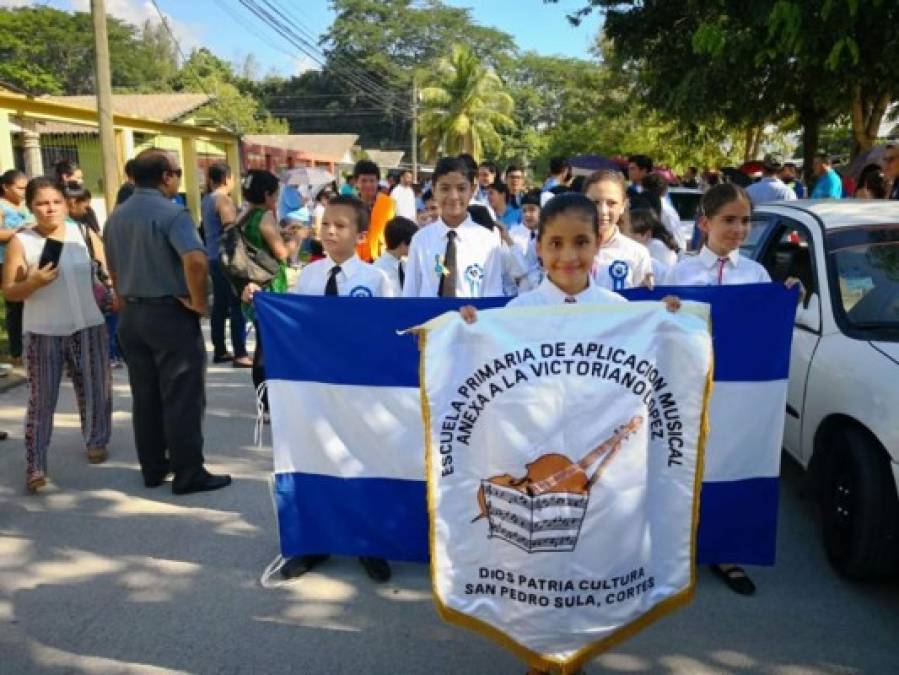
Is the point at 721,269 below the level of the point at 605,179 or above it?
below

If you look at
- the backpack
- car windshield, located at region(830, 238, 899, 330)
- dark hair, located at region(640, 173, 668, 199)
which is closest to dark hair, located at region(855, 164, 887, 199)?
dark hair, located at region(640, 173, 668, 199)

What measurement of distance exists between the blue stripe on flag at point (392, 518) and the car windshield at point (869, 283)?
1066 millimetres

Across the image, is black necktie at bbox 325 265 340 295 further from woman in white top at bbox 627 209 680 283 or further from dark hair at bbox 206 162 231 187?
dark hair at bbox 206 162 231 187

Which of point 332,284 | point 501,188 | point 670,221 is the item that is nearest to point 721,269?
point 332,284

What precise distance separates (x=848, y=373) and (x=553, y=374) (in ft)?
6.17

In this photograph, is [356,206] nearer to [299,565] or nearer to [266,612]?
[299,565]

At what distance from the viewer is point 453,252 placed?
410 centimetres

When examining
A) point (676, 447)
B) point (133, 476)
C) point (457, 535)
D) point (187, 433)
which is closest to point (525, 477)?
point (457, 535)

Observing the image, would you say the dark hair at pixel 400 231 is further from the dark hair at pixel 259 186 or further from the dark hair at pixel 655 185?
the dark hair at pixel 655 185

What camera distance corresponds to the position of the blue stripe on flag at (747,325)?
3.09 metres

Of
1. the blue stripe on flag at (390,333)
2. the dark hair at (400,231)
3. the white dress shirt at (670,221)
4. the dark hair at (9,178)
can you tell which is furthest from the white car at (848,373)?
the dark hair at (9,178)

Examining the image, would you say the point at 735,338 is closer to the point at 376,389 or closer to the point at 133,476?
the point at 376,389

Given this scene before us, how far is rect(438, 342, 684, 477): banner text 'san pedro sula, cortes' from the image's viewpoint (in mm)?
2219

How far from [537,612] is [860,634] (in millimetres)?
1659
